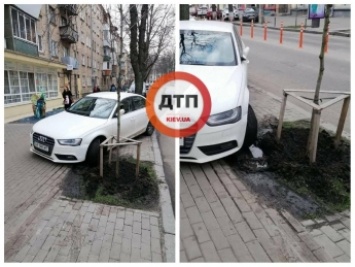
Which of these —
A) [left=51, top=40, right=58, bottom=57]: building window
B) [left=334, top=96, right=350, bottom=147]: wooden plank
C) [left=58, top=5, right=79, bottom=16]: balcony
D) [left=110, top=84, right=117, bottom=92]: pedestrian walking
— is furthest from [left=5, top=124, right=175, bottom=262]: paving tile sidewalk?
[left=334, top=96, right=350, bottom=147]: wooden plank

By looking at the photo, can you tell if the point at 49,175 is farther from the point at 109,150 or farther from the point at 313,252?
the point at 313,252

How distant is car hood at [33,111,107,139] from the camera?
66.9 inches

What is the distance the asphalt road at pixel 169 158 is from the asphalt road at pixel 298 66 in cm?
116

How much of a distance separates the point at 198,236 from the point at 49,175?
36.0 inches

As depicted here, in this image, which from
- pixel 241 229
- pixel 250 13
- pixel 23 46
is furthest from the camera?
pixel 250 13

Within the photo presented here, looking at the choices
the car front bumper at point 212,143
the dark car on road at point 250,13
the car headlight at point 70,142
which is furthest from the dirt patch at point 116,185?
the dark car on road at point 250,13

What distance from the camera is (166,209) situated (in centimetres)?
160

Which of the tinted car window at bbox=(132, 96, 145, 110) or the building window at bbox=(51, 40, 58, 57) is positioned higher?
the building window at bbox=(51, 40, 58, 57)

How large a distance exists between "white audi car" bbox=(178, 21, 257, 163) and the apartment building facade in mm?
497

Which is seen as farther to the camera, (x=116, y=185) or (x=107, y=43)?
Answer: (x=116, y=185)

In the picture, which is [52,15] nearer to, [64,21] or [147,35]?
[64,21]

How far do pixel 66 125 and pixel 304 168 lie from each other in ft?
4.96

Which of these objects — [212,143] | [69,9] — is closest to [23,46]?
[69,9]

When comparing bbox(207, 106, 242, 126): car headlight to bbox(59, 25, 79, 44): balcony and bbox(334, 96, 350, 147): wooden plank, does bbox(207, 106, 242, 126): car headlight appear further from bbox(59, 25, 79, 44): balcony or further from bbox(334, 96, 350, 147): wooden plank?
bbox(59, 25, 79, 44): balcony
